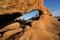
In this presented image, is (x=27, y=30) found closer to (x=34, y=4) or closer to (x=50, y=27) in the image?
(x=50, y=27)

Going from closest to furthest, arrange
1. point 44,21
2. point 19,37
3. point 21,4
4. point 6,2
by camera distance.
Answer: point 19,37 < point 6,2 < point 21,4 < point 44,21

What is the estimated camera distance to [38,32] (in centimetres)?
1568

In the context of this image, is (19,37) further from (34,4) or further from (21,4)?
(34,4)

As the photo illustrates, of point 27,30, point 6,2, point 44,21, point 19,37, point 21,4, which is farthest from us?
point 44,21

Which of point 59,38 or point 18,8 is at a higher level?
point 18,8

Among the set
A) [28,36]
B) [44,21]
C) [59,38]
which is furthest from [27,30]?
[44,21]

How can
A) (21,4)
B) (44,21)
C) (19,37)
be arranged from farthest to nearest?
(44,21)
(21,4)
(19,37)

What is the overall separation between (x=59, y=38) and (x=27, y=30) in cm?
312

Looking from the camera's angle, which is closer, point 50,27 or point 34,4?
point 50,27

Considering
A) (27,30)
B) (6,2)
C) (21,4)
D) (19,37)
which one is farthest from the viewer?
(21,4)

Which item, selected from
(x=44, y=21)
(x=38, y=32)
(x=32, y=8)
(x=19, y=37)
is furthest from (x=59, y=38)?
(x=32, y=8)

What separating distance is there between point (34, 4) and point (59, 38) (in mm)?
6890

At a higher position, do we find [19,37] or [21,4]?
[21,4]

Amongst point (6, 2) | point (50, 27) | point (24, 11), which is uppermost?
point (6, 2)
